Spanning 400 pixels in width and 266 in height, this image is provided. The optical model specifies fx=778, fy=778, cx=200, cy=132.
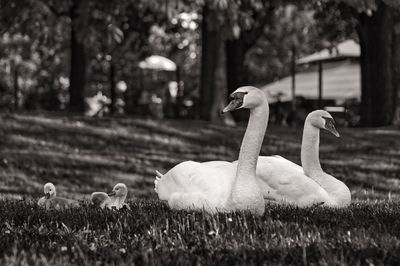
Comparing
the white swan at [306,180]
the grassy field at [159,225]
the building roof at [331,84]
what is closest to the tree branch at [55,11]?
the grassy field at [159,225]

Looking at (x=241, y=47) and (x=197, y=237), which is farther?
(x=241, y=47)

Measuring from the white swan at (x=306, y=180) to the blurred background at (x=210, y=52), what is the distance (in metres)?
6.86

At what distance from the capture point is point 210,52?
1820cm

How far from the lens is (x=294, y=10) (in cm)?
2378

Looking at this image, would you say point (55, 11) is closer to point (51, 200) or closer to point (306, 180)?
point (51, 200)

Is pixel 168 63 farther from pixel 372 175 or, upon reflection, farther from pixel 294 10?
pixel 372 175

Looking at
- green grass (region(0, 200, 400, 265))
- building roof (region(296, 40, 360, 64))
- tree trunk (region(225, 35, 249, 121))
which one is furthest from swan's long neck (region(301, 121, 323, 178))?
building roof (region(296, 40, 360, 64))

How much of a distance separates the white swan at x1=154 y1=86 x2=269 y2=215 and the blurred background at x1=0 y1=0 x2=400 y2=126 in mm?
7771

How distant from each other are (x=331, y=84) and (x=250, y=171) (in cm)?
2471

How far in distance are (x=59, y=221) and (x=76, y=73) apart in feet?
53.2

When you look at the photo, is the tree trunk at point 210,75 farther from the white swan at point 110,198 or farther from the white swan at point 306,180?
the white swan at point 110,198

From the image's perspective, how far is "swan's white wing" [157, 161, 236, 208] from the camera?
22.0ft

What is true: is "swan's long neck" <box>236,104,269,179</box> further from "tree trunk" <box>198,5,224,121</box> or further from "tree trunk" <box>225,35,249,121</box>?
"tree trunk" <box>225,35,249,121</box>

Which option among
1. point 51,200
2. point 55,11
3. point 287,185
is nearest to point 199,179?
point 287,185
